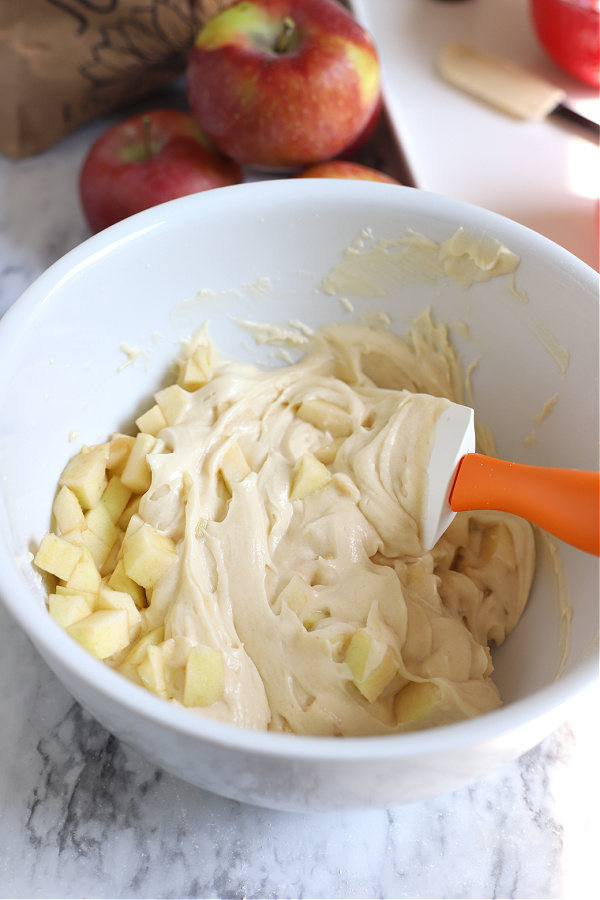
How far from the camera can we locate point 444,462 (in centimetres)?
101

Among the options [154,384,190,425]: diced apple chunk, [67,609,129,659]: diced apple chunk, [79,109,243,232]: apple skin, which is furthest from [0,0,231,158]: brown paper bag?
[67,609,129,659]: diced apple chunk

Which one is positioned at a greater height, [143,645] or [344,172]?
[344,172]

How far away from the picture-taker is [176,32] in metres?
1.48

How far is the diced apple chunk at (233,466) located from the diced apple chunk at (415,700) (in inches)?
14.7

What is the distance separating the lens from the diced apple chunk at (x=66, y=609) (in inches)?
34.4

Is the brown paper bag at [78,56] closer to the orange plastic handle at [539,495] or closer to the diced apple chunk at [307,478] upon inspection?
the diced apple chunk at [307,478]

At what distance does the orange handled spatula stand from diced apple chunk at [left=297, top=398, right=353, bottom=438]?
17cm

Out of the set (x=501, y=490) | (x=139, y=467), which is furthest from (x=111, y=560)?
(x=501, y=490)

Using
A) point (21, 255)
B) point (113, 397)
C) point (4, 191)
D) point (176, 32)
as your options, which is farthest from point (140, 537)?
point (176, 32)

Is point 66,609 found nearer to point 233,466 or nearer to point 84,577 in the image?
point 84,577

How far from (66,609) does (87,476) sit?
0.66ft

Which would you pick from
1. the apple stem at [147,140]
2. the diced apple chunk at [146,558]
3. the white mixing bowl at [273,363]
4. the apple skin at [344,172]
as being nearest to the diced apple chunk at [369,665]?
the white mixing bowl at [273,363]

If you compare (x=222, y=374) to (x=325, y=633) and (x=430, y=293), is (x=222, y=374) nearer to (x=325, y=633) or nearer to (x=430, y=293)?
(x=430, y=293)

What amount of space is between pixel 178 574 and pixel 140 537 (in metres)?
0.07
